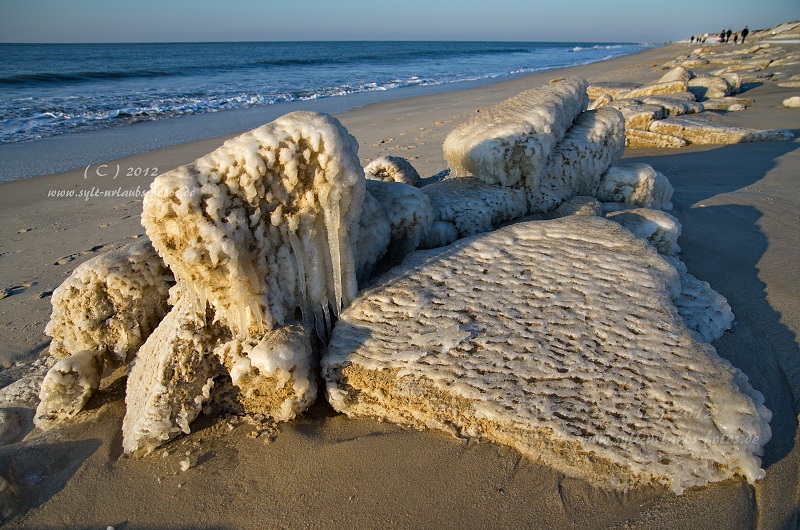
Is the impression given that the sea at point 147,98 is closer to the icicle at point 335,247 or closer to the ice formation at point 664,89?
the icicle at point 335,247

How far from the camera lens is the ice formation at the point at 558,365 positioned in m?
1.68

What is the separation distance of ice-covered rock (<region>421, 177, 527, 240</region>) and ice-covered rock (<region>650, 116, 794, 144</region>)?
4551mm

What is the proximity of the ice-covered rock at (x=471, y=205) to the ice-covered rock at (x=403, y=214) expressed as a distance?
0.13 metres

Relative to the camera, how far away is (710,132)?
21.5 ft

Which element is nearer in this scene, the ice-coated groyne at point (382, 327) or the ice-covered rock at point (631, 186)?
the ice-coated groyne at point (382, 327)

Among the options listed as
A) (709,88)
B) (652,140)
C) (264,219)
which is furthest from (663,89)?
(264,219)

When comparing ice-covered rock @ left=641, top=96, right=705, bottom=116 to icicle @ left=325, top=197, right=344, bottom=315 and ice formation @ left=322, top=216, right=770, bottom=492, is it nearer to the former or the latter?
ice formation @ left=322, top=216, right=770, bottom=492

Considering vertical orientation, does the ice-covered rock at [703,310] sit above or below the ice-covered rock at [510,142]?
below

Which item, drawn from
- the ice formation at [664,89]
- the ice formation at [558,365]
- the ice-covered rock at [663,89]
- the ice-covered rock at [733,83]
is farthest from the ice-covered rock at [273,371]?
the ice-covered rock at [733,83]

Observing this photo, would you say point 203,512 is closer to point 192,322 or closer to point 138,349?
point 192,322

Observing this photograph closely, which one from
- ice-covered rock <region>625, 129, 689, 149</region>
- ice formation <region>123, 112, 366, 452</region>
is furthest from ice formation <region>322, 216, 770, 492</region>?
ice-covered rock <region>625, 129, 689, 149</region>

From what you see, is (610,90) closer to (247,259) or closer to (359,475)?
(247,259)

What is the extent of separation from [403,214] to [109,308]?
1478 mm

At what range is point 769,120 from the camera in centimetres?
761
